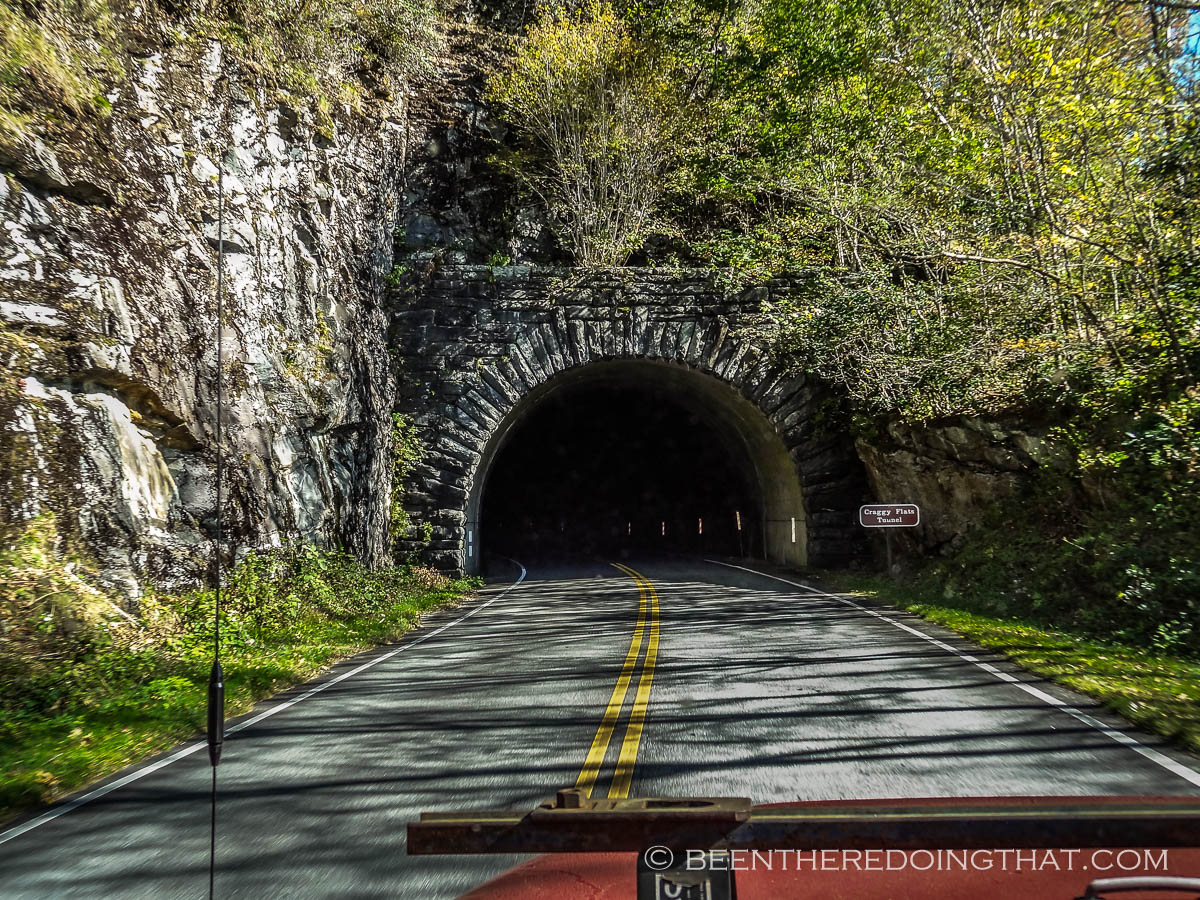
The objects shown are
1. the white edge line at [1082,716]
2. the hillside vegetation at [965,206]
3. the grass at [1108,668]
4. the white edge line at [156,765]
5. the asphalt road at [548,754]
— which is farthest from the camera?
the hillside vegetation at [965,206]

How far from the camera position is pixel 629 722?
23.7 feet

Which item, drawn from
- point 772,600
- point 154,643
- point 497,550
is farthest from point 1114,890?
point 497,550

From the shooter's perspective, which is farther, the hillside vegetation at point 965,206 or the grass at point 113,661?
the hillside vegetation at point 965,206

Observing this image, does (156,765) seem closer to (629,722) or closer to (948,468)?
(629,722)

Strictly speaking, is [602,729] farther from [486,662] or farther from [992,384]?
[992,384]

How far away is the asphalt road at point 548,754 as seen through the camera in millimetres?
4496

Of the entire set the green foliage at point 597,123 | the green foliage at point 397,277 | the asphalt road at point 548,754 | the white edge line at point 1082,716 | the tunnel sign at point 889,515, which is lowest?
the white edge line at point 1082,716

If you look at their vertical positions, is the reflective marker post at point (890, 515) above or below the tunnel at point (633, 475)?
below

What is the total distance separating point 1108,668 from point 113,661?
10416 millimetres

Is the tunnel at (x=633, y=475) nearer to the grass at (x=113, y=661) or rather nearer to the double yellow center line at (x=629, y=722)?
the grass at (x=113, y=661)

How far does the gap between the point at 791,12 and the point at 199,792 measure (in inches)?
876

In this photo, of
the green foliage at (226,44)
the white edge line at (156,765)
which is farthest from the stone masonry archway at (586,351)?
the white edge line at (156,765)

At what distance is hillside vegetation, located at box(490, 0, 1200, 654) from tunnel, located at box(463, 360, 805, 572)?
3.96 meters

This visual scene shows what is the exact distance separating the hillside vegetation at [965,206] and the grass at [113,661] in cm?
1098
